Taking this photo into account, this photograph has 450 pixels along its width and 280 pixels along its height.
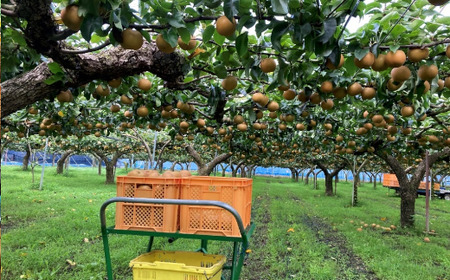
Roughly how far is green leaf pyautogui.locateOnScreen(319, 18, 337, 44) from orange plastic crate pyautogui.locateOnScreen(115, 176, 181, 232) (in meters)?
1.68

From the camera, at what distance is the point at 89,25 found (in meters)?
1.74

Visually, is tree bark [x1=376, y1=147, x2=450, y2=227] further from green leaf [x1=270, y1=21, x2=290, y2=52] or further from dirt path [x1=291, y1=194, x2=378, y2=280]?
green leaf [x1=270, y1=21, x2=290, y2=52]

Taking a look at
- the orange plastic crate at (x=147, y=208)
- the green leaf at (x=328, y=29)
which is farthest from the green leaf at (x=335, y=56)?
the orange plastic crate at (x=147, y=208)

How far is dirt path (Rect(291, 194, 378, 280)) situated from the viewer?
5.32 m

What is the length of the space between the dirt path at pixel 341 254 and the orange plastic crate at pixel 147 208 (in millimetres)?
3484

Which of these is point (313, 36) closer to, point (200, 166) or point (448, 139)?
point (448, 139)

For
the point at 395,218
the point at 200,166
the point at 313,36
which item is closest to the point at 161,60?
the point at 313,36

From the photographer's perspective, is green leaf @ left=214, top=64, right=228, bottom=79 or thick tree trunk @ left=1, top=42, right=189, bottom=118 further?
green leaf @ left=214, top=64, right=228, bottom=79

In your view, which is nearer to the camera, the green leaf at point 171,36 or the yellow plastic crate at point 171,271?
the green leaf at point 171,36

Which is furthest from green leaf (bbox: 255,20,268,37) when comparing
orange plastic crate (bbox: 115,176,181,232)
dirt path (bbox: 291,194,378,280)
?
dirt path (bbox: 291,194,378,280)

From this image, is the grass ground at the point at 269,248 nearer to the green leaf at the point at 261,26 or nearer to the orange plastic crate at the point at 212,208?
the orange plastic crate at the point at 212,208

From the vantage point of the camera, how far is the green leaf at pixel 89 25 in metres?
1.73

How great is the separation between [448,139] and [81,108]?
266 inches

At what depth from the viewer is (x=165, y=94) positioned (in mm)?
4305
